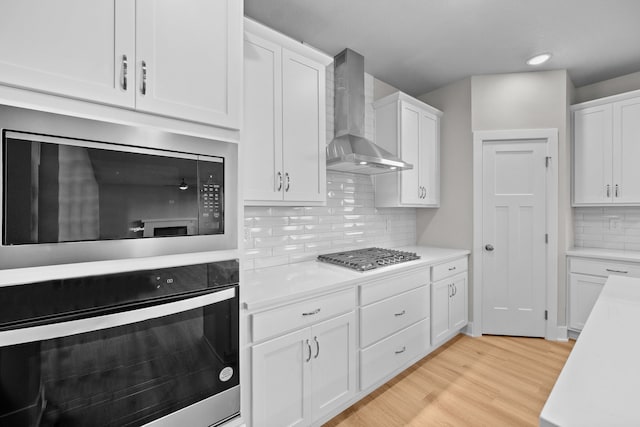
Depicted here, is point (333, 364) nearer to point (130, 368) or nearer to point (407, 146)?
point (130, 368)

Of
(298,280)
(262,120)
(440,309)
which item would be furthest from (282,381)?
(440,309)

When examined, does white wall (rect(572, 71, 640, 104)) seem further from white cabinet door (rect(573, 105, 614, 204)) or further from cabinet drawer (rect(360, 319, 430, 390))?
cabinet drawer (rect(360, 319, 430, 390))

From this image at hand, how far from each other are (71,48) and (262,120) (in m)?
1.06

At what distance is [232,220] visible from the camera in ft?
4.37

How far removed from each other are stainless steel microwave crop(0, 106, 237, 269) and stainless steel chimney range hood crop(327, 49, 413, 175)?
1.33 meters

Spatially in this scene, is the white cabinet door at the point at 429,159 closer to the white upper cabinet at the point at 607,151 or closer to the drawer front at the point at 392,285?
the drawer front at the point at 392,285

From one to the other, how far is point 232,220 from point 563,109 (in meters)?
3.63

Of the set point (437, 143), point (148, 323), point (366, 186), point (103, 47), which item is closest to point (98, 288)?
point (148, 323)

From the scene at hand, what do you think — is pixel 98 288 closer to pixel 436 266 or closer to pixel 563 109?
pixel 436 266

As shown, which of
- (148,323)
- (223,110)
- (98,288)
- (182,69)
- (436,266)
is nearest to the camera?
(98,288)

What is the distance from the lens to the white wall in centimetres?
320

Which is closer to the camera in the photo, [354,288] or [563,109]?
[354,288]

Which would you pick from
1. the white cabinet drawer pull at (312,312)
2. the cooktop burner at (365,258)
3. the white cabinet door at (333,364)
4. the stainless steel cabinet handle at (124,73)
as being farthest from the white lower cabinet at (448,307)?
the stainless steel cabinet handle at (124,73)

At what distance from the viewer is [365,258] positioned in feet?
8.13
